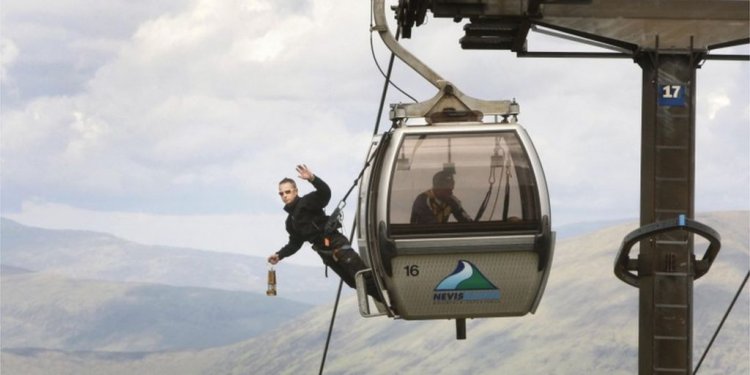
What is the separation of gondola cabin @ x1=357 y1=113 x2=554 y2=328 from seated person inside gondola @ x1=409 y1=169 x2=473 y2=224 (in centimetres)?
1

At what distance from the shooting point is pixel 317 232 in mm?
22125

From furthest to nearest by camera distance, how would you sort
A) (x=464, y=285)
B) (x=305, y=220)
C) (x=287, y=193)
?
(x=287, y=193) → (x=305, y=220) → (x=464, y=285)

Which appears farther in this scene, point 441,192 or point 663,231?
point 663,231

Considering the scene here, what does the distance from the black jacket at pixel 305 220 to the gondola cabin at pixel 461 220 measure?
160 inches

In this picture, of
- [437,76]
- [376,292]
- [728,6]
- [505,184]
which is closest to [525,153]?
[505,184]

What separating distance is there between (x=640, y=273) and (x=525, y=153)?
3.86 meters

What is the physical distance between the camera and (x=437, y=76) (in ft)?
61.4

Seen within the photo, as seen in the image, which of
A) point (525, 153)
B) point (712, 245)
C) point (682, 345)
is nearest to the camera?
point (525, 153)

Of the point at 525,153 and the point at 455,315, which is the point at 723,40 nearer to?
the point at 525,153

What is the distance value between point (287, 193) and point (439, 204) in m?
4.87

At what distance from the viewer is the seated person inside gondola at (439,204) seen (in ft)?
58.1

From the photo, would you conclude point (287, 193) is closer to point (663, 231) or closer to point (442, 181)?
point (442, 181)

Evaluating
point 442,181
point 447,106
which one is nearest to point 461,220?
point 442,181

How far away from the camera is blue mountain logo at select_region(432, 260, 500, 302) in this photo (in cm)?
1761
